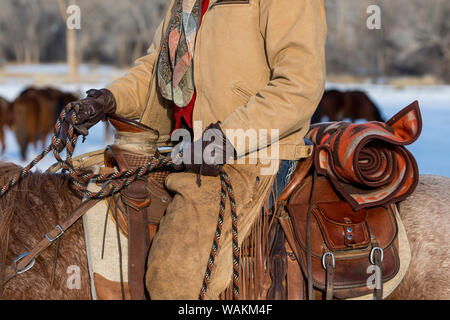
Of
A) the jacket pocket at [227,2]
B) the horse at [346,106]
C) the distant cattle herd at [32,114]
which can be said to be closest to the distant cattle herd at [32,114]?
the distant cattle herd at [32,114]

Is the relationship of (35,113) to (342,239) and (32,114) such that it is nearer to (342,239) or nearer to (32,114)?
(32,114)

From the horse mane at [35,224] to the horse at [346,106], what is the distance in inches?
354

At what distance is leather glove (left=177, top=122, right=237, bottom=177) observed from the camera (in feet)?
5.44

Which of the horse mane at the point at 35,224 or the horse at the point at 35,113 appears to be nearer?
the horse mane at the point at 35,224

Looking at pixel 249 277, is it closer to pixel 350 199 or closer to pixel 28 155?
pixel 350 199

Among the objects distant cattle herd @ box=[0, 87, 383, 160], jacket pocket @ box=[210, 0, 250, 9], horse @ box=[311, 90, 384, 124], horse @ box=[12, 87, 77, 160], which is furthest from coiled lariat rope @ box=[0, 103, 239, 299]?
horse @ box=[311, 90, 384, 124]

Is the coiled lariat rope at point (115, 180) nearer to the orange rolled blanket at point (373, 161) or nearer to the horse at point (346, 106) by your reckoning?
the orange rolled blanket at point (373, 161)

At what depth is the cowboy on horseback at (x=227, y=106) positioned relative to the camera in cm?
167

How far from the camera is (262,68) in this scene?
1.83 meters

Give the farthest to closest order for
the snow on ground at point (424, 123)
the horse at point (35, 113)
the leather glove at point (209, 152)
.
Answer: the horse at point (35, 113)
the snow on ground at point (424, 123)
the leather glove at point (209, 152)

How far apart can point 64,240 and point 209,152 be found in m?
0.65

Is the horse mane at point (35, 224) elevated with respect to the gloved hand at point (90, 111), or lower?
lower

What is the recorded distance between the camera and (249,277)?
1.74 meters

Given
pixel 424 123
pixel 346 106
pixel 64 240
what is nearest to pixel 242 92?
pixel 64 240
